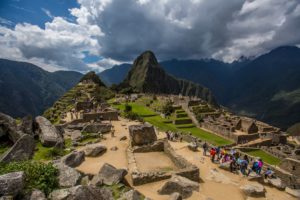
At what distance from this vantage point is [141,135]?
20953mm

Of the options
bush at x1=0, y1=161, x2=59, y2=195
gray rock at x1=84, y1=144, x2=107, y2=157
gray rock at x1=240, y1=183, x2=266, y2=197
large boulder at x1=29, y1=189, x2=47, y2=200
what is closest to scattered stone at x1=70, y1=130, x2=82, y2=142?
gray rock at x1=84, y1=144, x2=107, y2=157

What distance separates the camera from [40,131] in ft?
71.1

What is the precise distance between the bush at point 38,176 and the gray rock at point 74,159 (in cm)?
588

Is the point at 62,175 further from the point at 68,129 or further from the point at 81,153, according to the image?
the point at 68,129

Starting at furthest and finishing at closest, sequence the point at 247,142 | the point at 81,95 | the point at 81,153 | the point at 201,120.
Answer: the point at 81,95 → the point at 201,120 → the point at 247,142 → the point at 81,153

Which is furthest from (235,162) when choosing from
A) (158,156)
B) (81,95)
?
(81,95)

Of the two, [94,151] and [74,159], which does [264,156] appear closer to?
[94,151]

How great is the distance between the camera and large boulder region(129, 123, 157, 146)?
67.8 ft

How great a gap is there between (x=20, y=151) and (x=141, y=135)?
9791 millimetres

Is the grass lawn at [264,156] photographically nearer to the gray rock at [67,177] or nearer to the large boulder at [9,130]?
the gray rock at [67,177]

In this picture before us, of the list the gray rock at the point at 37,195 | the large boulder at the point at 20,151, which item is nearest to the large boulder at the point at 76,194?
the gray rock at the point at 37,195

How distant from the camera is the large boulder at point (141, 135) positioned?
2067cm

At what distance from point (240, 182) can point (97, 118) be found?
2441 cm

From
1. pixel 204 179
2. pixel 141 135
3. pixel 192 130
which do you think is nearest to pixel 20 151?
pixel 141 135
